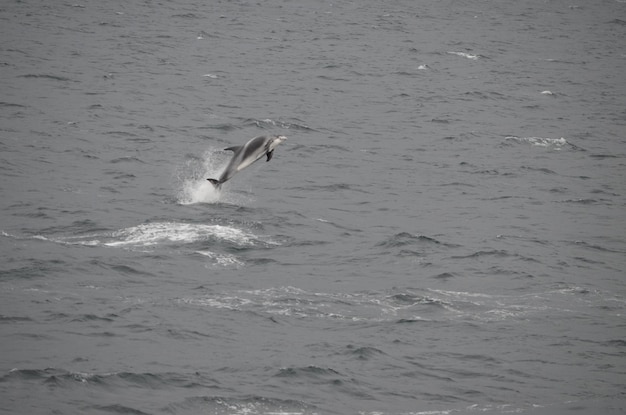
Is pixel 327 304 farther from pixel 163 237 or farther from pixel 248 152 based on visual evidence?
pixel 163 237

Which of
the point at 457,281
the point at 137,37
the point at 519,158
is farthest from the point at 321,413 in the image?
the point at 137,37

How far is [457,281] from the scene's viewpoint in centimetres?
3616

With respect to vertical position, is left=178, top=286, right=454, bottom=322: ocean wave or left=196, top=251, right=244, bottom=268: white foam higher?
left=196, top=251, right=244, bottom=268: white foam

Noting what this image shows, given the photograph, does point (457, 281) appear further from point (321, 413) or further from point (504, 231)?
point (321, 413)

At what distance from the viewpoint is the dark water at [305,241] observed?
2758 centimetres

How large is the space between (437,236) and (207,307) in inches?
488

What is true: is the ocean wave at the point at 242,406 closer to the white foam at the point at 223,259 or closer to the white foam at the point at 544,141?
the white foam at the point at 223,259

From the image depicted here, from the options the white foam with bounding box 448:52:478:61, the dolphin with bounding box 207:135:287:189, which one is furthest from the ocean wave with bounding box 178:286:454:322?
the white foam with bounding box 448:52:478:61

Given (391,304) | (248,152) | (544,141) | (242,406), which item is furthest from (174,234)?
(544,141)

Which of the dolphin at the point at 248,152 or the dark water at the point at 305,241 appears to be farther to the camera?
the dolphin at the point at 248,152

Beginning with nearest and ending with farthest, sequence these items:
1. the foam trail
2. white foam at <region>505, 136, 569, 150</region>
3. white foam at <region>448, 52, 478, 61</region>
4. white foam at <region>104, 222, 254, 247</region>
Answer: white foam at <region>104, 222, 254, 247</region>
the foam trail
white foam at <region>505, 136, 569, 150</region>
white foam at <region>448, 52, 478, 61</region>

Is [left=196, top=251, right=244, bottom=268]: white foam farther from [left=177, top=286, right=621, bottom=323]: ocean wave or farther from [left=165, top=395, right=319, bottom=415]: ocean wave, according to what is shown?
[left=165, top=395, right=319, bottom=415]: ocean wave

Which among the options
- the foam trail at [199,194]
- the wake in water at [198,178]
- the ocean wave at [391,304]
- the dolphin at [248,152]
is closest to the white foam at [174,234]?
the wake in water at [198,178]

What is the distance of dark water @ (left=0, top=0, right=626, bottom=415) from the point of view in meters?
27.6
